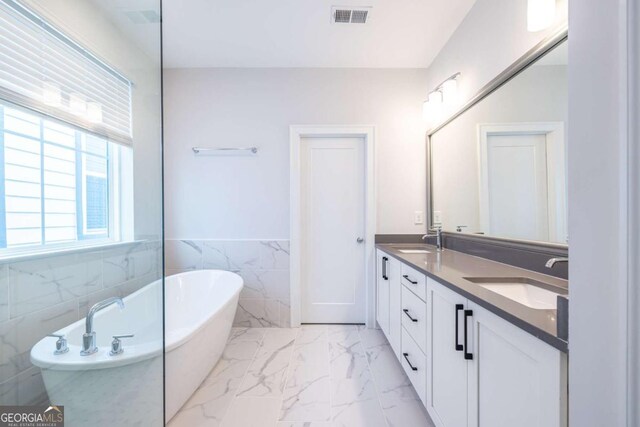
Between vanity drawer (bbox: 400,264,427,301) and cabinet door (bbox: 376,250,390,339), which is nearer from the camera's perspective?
vanity drawer (bbox: 400,264,427,301)

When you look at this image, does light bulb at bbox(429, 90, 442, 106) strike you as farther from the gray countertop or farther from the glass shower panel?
the glass shower panel

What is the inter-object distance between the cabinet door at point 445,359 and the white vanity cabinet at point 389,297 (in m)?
0.49

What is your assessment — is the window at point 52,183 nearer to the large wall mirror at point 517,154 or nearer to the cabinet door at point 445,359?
the cabinet door at point 445,359

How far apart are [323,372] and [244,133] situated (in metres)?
2.20

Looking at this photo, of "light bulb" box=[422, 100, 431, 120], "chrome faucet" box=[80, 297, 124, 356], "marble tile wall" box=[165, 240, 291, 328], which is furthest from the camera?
"marble tile wall" box=[165, 240, 291, 328]

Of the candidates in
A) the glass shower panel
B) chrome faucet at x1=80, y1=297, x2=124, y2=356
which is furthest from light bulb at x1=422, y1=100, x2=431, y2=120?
chrome faucet at x1=80, y1=297, x2=124, y2=356

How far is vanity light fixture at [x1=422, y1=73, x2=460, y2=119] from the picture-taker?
2.10m

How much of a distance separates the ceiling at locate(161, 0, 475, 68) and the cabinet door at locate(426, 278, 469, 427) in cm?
192

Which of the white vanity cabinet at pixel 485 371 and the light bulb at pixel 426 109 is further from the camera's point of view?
the light bulb at pixel 426 109

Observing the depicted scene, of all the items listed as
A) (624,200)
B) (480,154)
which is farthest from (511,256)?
(624,200)

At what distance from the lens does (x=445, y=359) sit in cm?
113

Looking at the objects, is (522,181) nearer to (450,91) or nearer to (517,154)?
(517,154)

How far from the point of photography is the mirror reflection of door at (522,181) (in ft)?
4.01

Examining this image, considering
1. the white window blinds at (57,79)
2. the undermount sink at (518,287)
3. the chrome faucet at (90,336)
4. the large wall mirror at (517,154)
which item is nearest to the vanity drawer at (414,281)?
the undermount sink at (518,287)
